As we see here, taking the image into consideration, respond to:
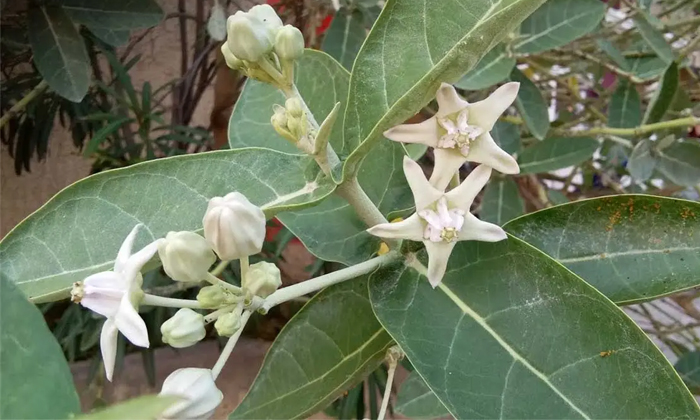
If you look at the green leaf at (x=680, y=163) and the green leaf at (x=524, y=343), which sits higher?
the green leaf at (x=524, y=343)

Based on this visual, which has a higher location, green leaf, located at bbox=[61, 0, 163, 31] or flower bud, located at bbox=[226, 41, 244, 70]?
flower bud, located at bbox=[226, 41, 244, 70]

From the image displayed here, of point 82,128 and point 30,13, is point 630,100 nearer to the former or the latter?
point 30,13

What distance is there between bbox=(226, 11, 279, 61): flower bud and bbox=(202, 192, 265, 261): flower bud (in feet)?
Answer: 0.30

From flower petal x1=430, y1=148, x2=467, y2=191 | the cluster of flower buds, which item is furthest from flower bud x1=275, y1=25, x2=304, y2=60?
flower petal x1=430, y1=148, x2=467, y2=191

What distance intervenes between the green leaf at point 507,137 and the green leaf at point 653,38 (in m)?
0.22

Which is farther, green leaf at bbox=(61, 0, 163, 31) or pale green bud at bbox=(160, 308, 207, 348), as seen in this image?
green leaf at bbox=(61, 0, 163, 31)

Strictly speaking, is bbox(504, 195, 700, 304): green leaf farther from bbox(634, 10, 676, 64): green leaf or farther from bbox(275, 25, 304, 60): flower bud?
bbox(634, 10, 676, 64): green leaf

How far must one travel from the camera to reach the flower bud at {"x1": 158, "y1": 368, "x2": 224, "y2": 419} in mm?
329

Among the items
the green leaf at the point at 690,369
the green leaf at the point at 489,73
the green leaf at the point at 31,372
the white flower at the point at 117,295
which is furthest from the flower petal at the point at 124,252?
the green leaf at the point at 690,369

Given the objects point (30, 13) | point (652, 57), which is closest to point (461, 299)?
point (652, 57)

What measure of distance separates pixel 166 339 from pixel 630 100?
760mm

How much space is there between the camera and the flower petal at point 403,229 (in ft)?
1.17

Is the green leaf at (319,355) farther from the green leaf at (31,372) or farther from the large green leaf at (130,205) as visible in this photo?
the green leaf at (31,372)

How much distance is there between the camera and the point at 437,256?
364mm
